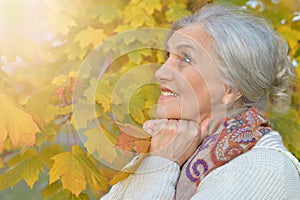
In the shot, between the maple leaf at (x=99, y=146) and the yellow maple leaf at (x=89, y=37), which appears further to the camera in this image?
the yellow maple leaf at (x=89, y=37)

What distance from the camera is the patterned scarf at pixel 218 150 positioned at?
59.2 inches

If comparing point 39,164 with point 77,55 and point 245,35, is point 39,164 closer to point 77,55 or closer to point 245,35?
point 77,55

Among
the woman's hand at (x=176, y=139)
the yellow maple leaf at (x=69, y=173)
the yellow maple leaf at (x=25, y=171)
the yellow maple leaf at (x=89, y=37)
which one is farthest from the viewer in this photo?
the yellow maple leaf at (x=89, y=37)

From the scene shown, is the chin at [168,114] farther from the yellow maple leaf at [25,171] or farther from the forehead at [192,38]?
the yellow maple leaf at [25,171]

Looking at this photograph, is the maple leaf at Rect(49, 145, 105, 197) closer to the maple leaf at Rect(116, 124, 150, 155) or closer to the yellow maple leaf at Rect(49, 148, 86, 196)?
the yellow maple leaf at Rect(49, 148, 86, 196)

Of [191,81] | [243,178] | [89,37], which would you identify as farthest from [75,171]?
[89,37]

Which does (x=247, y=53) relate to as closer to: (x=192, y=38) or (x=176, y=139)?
(x=192, y=38)

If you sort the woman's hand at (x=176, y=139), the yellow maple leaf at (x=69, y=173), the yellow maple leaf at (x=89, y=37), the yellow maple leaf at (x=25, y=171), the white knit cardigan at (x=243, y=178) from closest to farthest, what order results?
the white knit cardigan at (x=243, y=178)
the woman's hand at (x=176, y=139)
the yellow maple leaf at (x=69, y=173)
the yellow maple leaf at (x=25, y=171)
the yellow maple leaf at (x=89, y=37)

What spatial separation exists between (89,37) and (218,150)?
1014mm

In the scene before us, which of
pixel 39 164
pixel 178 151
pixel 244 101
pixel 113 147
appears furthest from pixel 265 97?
pixel 39 164

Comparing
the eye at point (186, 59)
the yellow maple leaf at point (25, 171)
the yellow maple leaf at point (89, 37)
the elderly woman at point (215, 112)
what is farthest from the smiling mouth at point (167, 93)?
the yellow maple leaf at point (89, 37)

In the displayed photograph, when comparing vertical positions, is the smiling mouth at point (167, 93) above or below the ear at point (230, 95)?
above

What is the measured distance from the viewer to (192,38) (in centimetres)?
163

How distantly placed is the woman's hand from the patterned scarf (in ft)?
0.10
